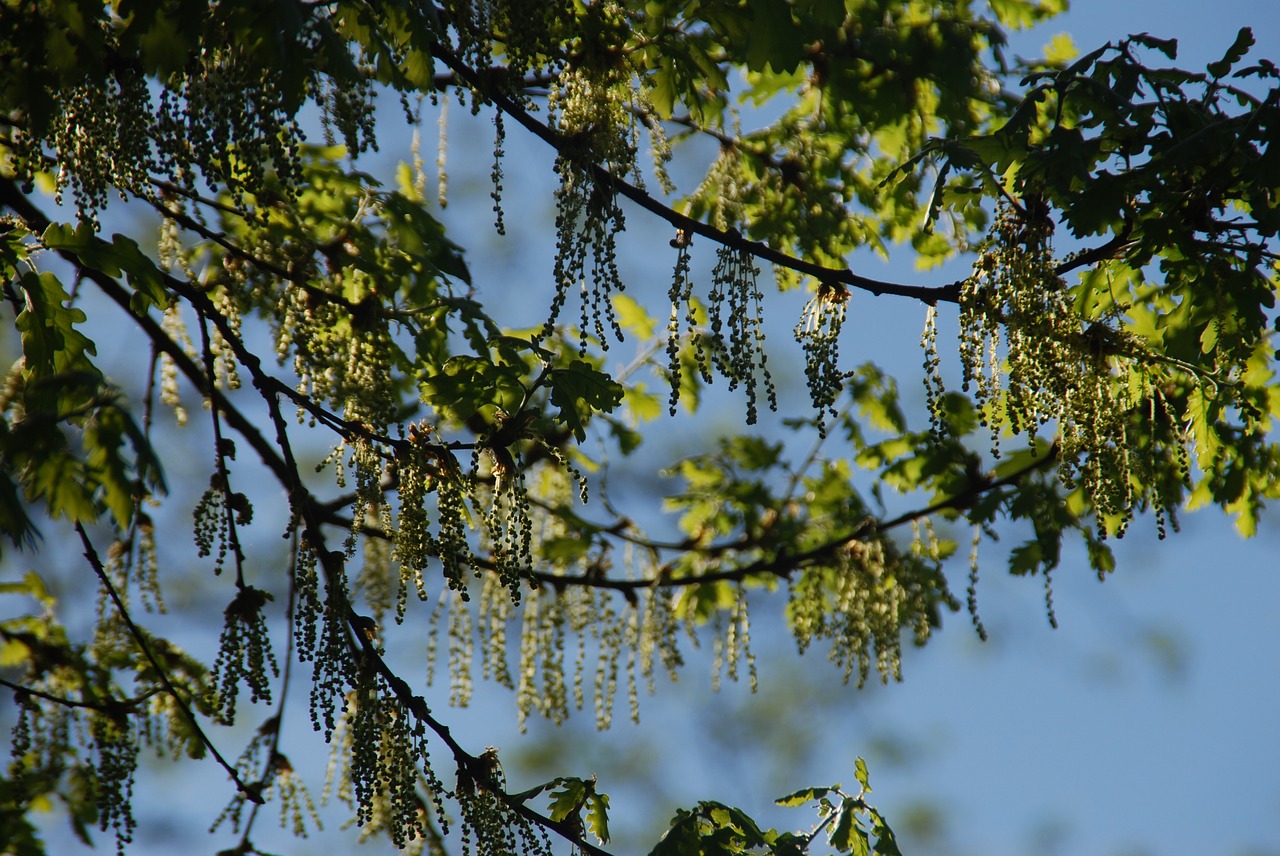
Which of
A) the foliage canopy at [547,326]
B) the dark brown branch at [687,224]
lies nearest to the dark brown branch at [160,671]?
the foliage canopy at [547,326]

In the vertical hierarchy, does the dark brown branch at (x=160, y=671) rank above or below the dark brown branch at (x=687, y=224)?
below

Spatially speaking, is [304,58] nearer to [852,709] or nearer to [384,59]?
[384,59]

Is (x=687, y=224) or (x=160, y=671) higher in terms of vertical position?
(x=687, y=224)

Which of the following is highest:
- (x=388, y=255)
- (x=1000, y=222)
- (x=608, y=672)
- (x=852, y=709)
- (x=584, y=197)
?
(x=852, y=709)

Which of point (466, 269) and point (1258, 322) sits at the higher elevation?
point (466, 269)

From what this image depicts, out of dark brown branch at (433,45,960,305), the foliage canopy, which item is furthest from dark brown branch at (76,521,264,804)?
dark brown branch at (433,45,960,305)

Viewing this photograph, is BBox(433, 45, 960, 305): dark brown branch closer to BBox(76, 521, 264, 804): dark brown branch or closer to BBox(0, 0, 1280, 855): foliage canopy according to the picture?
BBox(0, 0, 1280, 855): foliage canopy

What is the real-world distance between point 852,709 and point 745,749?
4.82 feet

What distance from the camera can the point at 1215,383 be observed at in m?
3.14

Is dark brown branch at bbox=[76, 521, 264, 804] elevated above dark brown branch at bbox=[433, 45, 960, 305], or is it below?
below

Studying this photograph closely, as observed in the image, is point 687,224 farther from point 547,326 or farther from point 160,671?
point 160,671

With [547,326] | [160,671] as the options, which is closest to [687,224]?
[547,326]

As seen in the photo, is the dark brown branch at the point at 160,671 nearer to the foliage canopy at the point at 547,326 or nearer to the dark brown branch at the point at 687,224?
the foliage canopy at the point at 547,326

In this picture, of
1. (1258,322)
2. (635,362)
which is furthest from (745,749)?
(1258,322)
